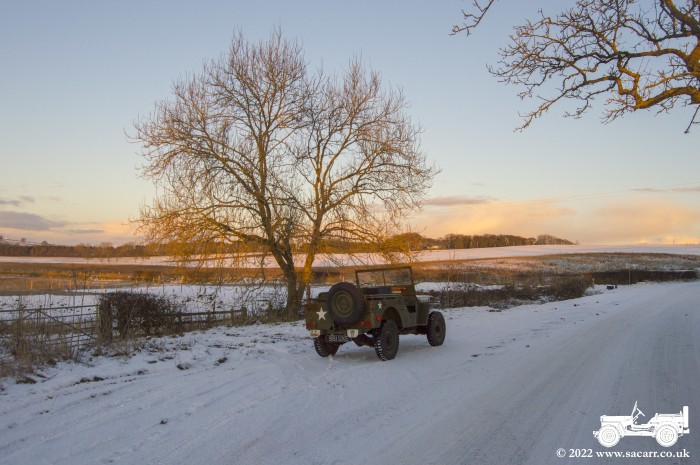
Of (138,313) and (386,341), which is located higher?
(138,313)

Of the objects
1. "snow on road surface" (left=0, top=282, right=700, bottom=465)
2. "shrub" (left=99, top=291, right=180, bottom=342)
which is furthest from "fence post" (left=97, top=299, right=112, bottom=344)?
"snow on road surface" (left=0, top=282, right=700, bottom=465)

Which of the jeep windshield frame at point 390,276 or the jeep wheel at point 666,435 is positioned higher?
the jeep windshield frame at point 390,276

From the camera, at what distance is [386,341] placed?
35.2 ft

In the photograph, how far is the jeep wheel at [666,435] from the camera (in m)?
5.32

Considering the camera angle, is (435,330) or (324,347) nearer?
(324,347)

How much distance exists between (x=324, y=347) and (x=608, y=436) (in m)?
6.90

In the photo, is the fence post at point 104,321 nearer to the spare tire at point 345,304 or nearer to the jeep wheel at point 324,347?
the jeep wheel at point 324,347

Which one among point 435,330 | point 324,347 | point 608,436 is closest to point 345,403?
point 608,436

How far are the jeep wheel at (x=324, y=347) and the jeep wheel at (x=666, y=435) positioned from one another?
22.9 ft

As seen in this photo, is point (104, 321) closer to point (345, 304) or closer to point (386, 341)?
point (345, 304)

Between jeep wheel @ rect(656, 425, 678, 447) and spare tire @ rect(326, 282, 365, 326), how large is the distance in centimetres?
599

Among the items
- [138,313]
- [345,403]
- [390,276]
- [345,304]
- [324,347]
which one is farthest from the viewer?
[138,313]

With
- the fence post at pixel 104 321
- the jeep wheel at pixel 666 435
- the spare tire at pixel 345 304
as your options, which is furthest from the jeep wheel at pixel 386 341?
the fence post at pixel 104 321

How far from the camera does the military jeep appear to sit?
1073 cm
